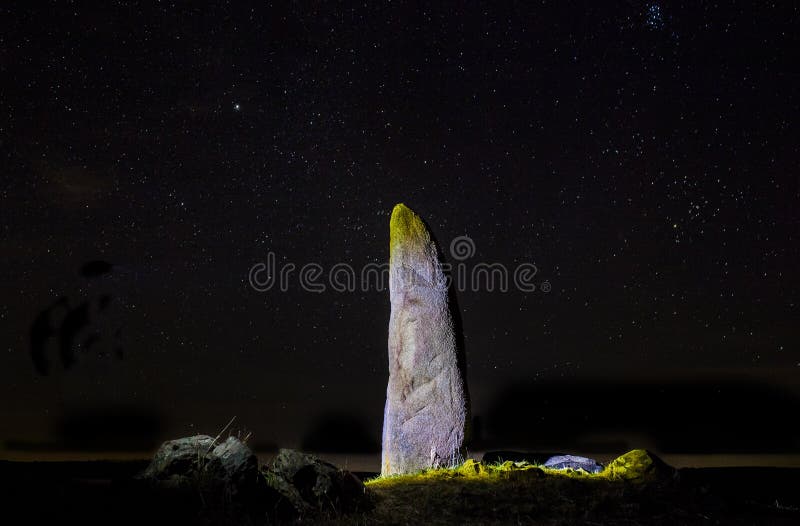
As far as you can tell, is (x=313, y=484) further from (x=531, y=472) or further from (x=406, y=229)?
(x=406, y=229)

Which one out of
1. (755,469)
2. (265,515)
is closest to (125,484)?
(265,515)

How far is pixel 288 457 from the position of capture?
8273 mm

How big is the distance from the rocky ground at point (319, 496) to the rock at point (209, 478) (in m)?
0.01

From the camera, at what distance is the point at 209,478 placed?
734 centimetres

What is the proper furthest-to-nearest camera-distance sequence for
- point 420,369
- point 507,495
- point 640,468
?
1. point 420,369
2. point 640,468
3. point 507,495

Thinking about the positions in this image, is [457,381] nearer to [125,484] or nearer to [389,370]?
[389,370]

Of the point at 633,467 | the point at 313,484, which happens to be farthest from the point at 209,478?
the point at 633,467

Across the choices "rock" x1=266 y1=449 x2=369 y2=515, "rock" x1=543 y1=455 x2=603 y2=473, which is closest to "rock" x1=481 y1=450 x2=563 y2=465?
"rock" x1=543 y1=455 x2=603 y2=473

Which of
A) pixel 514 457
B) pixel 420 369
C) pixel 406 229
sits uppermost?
pixel 406 229

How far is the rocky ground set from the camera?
636 centimetres

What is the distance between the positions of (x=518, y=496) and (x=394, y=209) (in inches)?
273

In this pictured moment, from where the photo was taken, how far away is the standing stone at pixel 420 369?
1193cm

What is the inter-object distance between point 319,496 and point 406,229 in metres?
6.50

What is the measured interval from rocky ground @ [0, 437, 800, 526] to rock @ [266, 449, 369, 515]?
0.04 ft
